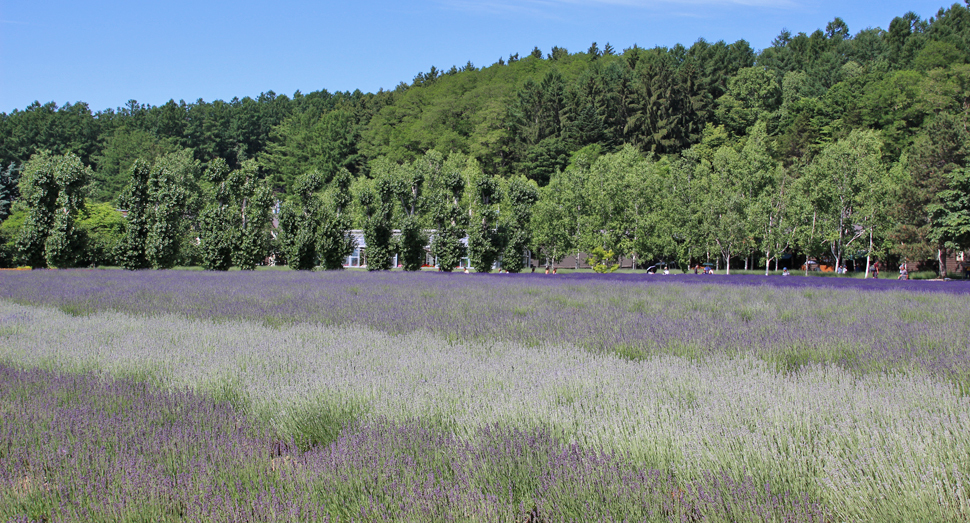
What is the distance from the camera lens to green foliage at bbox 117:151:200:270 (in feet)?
116

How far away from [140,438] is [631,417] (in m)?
2.87

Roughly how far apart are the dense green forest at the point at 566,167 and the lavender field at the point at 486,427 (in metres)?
28.7

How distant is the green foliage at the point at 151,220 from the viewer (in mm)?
35219

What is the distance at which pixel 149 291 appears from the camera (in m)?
15.5

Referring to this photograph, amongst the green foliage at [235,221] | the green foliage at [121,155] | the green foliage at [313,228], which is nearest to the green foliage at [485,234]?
the green foliage at [313,228]

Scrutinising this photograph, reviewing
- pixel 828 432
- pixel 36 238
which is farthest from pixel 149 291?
pixel 36 238

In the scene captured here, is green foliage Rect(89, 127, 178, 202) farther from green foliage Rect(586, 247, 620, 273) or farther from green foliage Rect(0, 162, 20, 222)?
green foliage Rect(586, 247, 620, 273)

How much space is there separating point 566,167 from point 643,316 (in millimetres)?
54988

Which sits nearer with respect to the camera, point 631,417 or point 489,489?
A: point 489,489

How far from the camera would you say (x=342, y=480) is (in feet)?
9.13

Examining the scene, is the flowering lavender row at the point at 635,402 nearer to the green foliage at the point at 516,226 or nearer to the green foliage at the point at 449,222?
the green foliage at the point at 516,226

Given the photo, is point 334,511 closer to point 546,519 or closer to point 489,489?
point 489,489

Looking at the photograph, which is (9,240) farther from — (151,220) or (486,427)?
(486,427)

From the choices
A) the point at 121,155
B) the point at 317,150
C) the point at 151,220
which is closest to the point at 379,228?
the point at 151,220
